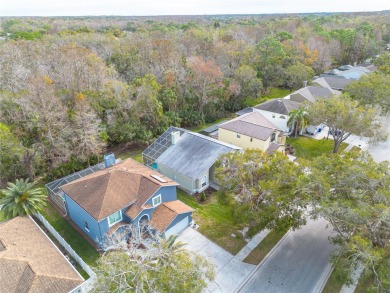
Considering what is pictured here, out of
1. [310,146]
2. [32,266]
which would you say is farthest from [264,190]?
[310,146]

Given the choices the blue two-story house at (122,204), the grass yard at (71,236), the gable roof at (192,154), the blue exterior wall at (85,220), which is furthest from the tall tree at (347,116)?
the grass yard at (71,236)

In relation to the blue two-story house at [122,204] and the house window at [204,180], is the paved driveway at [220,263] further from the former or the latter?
the house window at [204,180]

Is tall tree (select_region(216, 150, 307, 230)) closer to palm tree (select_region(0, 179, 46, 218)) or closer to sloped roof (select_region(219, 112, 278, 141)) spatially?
sloped roof (select_region(219, 112, 278, 141))

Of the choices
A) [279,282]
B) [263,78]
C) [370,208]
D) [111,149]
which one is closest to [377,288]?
[370,208]

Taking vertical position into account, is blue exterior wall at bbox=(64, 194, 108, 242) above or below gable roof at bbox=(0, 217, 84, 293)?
below

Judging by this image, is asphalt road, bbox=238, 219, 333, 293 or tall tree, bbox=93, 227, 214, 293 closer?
tall tree, bbox=93, 227, 214, 293

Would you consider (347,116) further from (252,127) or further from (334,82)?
(334,82)

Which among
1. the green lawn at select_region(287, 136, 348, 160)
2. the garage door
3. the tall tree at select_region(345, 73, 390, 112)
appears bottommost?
the green lawn at select_region(287, 136, 348, 160)

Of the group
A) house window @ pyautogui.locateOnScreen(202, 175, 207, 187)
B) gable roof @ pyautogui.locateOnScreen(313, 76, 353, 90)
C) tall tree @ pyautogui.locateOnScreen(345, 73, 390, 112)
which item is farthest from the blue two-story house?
gable roof @ pyautogui.locateOnScreen(313, 76, 353, 90)
